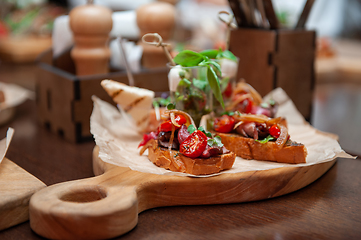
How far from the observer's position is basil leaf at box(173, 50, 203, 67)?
106 centimetres

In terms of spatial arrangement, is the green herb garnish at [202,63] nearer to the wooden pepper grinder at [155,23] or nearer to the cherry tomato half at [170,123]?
the cherry tomato half at [170,123]

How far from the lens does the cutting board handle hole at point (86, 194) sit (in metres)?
0.85

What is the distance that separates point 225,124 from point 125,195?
41 cm

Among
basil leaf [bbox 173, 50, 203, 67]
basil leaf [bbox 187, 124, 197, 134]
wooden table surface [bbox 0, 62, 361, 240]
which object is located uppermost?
basil leaf [bbox 173, 50, 203, 67]

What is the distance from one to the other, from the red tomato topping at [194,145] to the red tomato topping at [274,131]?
0.71 feet

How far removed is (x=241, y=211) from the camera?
2.86 feet

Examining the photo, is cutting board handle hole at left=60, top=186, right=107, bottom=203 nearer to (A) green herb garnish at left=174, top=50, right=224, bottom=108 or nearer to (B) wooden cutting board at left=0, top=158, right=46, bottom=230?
(B) wooden cutting board at left=0, top=158, right=46, bottom=230

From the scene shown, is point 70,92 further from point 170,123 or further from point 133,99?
point 170,123

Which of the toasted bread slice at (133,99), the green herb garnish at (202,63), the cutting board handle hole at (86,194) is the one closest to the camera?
the cutting board handle hole at (86,194)

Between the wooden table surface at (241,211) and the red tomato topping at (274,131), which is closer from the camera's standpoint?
the wooden table surface at (241,211)

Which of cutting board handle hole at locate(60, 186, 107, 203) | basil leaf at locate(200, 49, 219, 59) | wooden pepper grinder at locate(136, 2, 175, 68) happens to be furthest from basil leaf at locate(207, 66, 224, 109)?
wooden pepper grinder at locate(136, 2, 175, 68)

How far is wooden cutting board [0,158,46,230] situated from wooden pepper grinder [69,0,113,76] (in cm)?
55

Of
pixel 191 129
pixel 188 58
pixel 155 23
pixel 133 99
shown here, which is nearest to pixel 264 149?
pixel 191 129

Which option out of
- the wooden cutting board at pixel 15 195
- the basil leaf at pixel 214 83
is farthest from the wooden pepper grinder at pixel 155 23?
the wooden cutting board at pixel 15 195
